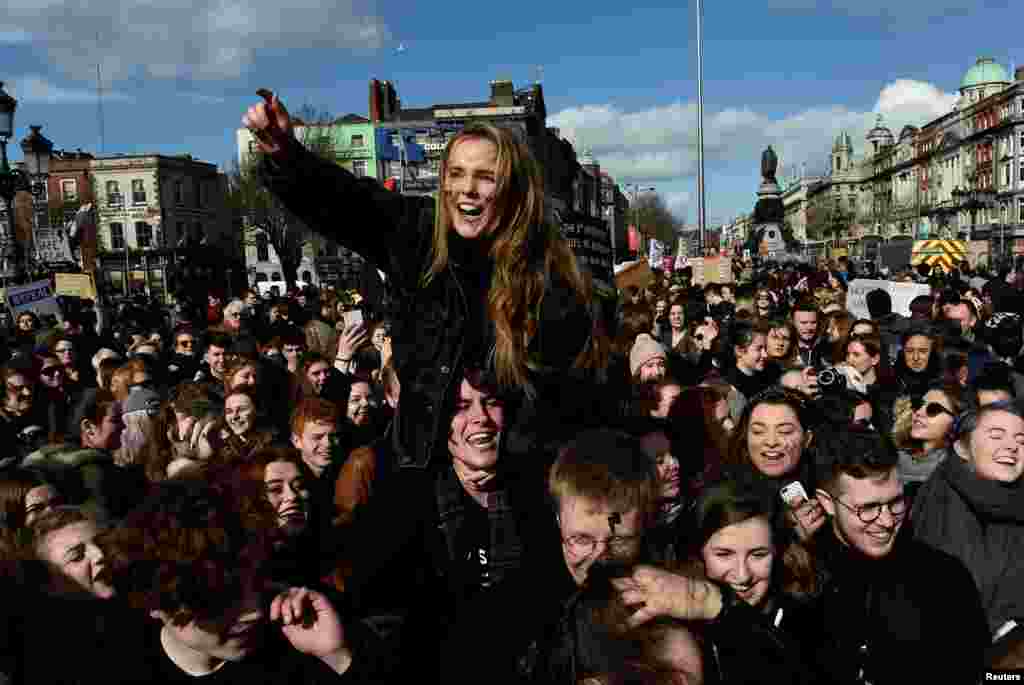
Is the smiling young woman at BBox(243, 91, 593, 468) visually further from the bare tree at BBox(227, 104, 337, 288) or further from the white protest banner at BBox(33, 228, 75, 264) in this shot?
the bare tree at BBox(227, 104, 337, 288)

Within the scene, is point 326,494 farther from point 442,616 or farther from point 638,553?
point 638,553

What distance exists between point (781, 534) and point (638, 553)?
1.11 meters

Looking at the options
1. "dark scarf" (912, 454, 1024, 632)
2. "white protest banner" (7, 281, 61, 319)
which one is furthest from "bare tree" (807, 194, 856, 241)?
"dark scarf" (912, 454, 1024, 632)

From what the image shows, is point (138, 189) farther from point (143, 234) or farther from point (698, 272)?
point (698, 272)

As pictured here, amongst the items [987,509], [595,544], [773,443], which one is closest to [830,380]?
[773,443]

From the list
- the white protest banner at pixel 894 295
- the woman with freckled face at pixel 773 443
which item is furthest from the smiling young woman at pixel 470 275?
the white protest banner at pixel 894 295

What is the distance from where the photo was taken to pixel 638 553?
1991 mm

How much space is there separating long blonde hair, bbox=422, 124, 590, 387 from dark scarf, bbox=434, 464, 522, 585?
1.25 feet

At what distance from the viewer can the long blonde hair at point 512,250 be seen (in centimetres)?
236

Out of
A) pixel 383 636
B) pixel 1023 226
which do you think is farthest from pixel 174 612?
pixel 1023 226

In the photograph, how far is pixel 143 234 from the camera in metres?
63.0

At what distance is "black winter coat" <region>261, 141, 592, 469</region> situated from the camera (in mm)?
2414

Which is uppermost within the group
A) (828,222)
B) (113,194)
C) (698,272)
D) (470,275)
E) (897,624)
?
(113,194)

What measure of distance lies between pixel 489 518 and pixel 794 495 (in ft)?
4.65
